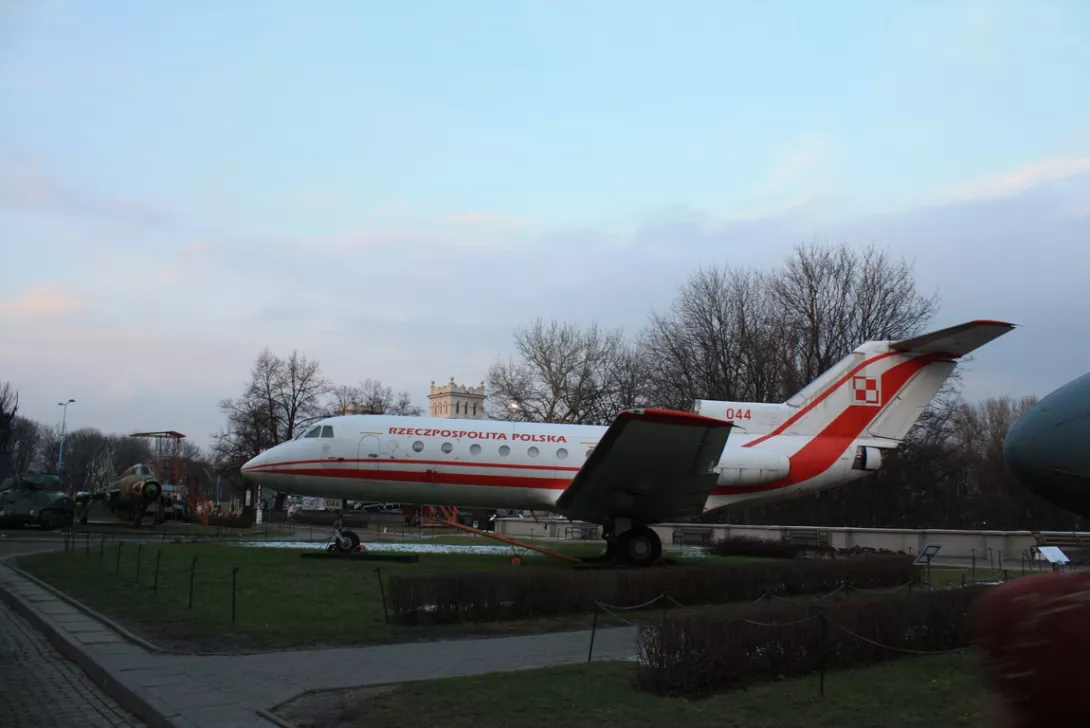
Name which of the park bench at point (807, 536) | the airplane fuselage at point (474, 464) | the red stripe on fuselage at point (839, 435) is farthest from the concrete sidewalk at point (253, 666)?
the park bench at point (807, 536)

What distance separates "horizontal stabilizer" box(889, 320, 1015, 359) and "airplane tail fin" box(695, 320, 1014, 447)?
115 mm

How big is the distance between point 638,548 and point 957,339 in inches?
358

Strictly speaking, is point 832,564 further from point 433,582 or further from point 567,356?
point 567,356

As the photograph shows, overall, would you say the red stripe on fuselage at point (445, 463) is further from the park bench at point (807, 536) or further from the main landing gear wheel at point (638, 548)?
the park bench at point (807, 536)

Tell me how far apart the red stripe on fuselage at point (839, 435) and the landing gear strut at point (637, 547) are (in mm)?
2364

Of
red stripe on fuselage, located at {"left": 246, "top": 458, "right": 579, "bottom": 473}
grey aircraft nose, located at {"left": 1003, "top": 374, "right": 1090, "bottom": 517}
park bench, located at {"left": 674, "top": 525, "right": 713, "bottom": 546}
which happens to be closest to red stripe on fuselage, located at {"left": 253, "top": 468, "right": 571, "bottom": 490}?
red stripe on fuselage, located at {"left": 246, "top": 458, "right": 579, "bottom": 473}

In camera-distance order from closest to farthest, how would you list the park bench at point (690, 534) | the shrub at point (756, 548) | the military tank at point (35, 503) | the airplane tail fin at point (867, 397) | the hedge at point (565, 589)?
1. the hedge at point (565, 589)
2. the airplane tail fin at point (867, 397)
3. the shrub at point (756, 548)
4. the park bench at point (690, 534)
5. the military tank at point (35, 503)

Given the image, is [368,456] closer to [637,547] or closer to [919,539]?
[637,547]

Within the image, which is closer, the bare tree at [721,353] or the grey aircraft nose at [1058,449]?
the grey aircraft nose at [1058,449]

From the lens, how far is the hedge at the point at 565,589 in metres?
13.0

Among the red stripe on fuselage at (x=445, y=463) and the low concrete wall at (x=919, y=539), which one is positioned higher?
the red stripe on fuselage at (x=445, y=463)

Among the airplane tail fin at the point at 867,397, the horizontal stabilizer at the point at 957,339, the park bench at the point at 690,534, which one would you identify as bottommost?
the park bench at the point at 690,534

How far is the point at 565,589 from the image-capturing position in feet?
46.6

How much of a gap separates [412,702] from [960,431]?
1938 inches
